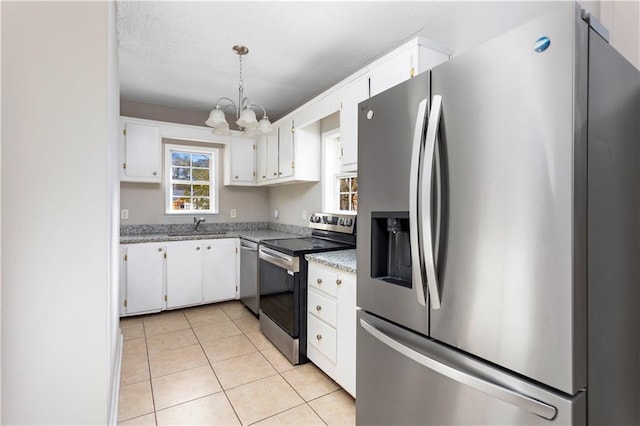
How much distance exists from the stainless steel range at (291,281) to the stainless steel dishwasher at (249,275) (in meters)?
0.29

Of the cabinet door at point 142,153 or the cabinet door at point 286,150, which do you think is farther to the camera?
the cabinet door at point 142,153

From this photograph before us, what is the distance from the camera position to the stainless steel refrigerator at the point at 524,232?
811 millimetres

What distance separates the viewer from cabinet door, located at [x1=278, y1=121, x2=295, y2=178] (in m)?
3.44

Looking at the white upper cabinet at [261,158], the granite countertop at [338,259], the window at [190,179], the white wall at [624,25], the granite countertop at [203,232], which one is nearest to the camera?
the white wall at [624,25]

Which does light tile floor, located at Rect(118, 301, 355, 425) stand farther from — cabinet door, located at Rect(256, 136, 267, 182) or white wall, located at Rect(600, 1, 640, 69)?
white wall, located at Rect(600, 1, 640, 69)

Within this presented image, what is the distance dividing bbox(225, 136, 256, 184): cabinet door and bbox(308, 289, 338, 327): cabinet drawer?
240 centimetres

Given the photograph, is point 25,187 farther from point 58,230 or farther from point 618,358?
point 618,358

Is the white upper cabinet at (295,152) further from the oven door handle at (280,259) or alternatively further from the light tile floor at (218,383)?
the light tile floor at (218,383)

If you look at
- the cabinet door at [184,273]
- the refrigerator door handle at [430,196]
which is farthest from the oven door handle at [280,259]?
the refrigerator door handle at [430,196]

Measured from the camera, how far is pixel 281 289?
8.67 ft

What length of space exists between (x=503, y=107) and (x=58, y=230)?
→ 1.55 metres

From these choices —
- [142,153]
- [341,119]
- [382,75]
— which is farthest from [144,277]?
[382,75]

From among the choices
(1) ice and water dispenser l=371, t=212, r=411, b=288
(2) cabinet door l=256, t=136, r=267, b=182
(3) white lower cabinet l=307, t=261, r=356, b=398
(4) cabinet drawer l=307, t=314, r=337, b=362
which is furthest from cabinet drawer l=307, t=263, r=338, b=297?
(2) cabinet door l=256, t=136, r=267, b=182

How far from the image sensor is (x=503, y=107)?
92cm
